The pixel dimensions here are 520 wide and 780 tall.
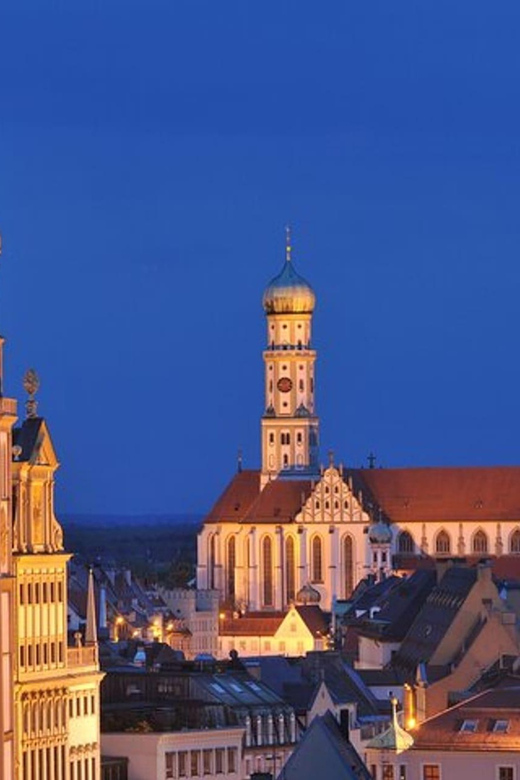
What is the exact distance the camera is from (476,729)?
102 meters

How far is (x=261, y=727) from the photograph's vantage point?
114750 millimetres

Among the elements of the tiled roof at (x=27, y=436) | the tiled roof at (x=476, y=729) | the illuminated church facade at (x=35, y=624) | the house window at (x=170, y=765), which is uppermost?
the tiled roof at (x=27, y=436)

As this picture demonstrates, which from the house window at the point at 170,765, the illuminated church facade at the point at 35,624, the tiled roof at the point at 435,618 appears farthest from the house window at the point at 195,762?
the tiled roof at the point at 435,618

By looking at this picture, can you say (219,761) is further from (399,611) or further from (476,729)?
(399,611)

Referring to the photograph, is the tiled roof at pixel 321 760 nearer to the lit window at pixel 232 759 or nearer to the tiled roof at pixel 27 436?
the lit window at pixel 232 759

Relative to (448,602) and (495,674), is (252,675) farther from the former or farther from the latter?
(448,602)

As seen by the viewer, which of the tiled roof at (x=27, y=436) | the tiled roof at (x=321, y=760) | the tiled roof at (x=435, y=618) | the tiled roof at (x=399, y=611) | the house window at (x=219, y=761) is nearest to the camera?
the tiled roof at (x=27, y=436)

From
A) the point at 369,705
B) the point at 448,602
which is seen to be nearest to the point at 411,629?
the point at 448,602

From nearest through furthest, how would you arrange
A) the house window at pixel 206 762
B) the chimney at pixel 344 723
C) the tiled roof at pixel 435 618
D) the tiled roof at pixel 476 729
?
the tiled roof at pixel 476 729, the house window at pixel 206 762, the chimney at pixel 344 723, the tiled roof at pixel 435 618

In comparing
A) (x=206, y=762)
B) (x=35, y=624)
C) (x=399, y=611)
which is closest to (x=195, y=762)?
(x=206, y=762)

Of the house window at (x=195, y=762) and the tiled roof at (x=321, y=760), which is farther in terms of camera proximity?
the house window at (x=195, y=762)

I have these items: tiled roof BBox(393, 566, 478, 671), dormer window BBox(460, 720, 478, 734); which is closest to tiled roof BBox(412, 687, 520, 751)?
dormer window BBox(460, 720, 478, 734)

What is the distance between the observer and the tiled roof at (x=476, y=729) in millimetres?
101438

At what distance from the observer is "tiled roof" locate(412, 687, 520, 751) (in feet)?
333
